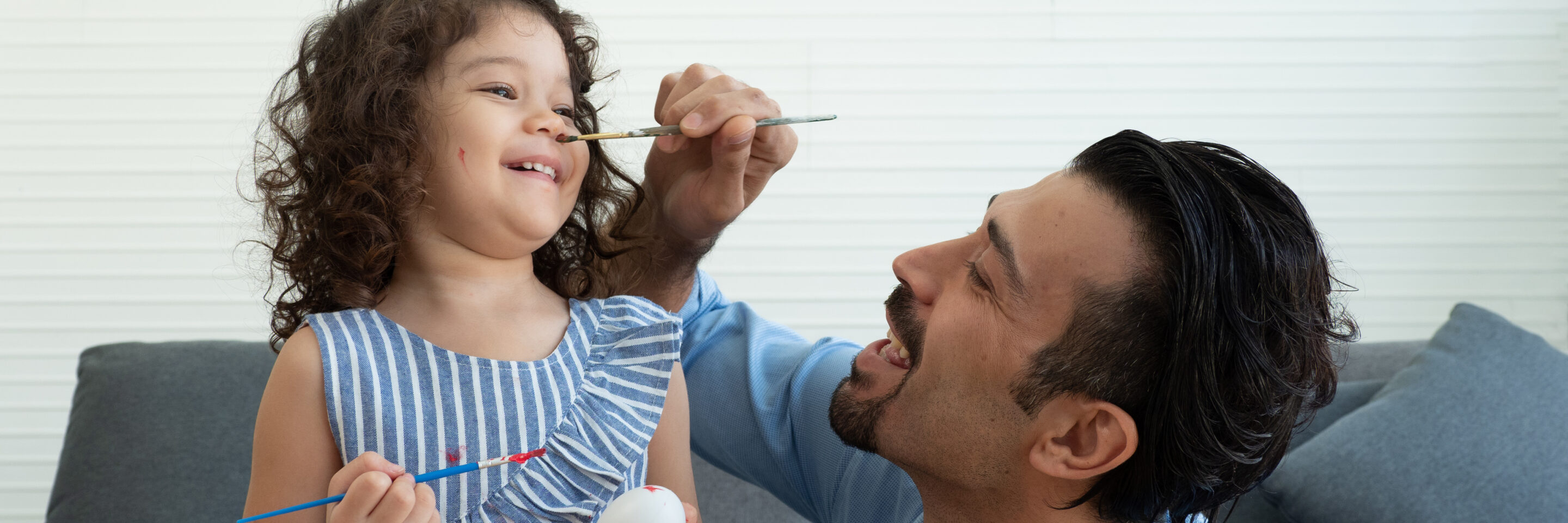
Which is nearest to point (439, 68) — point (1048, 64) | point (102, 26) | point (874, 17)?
point (874, 17)

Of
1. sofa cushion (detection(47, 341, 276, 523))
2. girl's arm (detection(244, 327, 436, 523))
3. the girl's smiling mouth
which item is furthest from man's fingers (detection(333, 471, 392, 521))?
sofa cushion (detection(47, 341, 276, 523))

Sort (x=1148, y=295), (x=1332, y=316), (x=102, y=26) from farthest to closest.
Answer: (x=102, y=26), (x=1332, y=316), (x=1148, y=295)

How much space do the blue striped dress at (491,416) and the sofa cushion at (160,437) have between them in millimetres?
1209

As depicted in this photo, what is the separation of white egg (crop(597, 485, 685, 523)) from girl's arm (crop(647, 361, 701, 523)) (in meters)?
0.28

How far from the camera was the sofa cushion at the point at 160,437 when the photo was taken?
2.05 metres

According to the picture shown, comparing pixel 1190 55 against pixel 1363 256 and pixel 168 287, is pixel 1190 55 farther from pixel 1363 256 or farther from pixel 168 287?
pixel 168 287

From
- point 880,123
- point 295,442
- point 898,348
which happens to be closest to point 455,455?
point 295,442

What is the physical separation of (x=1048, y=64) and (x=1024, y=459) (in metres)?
2.24

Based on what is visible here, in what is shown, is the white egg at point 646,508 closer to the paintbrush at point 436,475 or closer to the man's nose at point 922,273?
the paintbrush at point 436,475

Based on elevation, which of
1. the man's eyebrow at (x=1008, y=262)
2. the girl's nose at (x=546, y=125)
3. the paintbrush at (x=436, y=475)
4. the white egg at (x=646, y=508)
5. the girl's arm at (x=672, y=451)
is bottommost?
the girl's arm at (x=672, y=451)

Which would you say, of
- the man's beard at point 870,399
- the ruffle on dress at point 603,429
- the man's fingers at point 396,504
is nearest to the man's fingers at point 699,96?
the ruffle on dress at point 603,429

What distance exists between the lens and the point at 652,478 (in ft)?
4.27

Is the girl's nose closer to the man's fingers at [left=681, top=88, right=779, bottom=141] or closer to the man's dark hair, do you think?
the man's fingers at [left=681, top=88, right=779, bottom=141]

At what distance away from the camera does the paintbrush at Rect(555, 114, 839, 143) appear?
1186 mm
